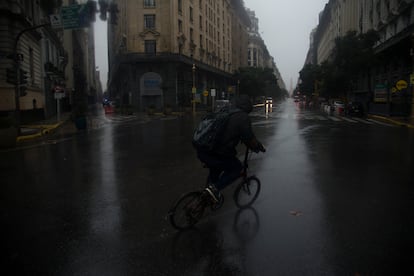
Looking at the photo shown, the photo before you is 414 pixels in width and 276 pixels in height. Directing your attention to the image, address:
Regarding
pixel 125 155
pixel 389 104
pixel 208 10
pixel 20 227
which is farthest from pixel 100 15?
pixel 208 10

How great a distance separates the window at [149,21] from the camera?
49.6 meters

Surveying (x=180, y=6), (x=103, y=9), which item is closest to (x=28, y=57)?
(x=103, y=9)

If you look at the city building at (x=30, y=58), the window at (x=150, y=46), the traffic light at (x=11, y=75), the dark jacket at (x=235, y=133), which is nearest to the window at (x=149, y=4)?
the window at (x=150, y=46)

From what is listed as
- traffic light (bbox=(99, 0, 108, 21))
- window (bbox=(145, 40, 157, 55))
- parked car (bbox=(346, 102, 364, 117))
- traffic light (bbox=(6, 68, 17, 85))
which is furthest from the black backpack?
window (bbox=(145, 40, 157, 55))

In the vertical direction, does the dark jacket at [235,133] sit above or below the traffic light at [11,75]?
below

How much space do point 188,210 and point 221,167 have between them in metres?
0.70

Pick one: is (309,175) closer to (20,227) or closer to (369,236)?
(369,236)

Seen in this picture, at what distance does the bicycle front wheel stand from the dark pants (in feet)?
2.07

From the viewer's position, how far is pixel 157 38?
49250 millimetres

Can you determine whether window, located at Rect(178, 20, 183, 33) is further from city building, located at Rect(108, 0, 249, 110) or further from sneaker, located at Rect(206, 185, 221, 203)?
sneaker, located at Rect(206, 185, 221, 203)

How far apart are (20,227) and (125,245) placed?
1.64 meters

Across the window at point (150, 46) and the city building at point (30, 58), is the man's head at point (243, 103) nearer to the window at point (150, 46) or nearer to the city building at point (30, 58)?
the city building at point (30, 58)

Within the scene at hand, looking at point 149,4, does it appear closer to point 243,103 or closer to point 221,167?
point 243,103

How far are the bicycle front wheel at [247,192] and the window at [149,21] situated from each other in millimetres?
46613
